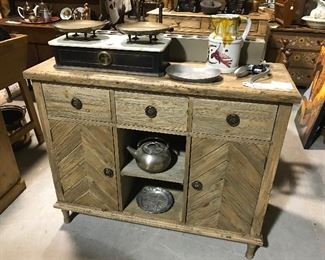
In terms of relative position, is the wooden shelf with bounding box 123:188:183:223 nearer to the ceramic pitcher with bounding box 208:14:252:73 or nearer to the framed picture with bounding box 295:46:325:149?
the ceramic pitcher with bounding box 208:14:252:73

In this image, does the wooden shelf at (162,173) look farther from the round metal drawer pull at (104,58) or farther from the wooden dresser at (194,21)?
the wooden dresser at (194,21)

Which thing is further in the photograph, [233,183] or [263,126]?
[233,183]

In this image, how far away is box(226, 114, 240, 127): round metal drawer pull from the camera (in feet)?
3.49

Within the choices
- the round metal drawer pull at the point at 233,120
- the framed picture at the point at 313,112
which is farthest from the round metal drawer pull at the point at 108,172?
the framed picture at the point at 313,112

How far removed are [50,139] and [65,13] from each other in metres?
2.04

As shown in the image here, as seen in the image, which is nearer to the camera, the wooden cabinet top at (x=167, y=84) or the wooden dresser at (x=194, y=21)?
the wooden cabinet top at (x=167, y=84)

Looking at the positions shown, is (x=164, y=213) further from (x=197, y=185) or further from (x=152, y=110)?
(x=152, y=110)

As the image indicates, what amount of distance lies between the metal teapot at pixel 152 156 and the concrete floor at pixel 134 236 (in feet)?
1.28

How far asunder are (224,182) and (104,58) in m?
0.70

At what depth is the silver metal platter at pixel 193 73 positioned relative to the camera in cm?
106

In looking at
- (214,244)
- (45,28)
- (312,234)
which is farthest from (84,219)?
(45,28)

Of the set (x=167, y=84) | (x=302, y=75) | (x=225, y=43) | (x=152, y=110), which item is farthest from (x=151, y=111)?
(x=302, y=75)

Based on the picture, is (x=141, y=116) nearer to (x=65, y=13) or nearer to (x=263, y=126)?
(x=263, y=126)

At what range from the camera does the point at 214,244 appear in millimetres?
1432
